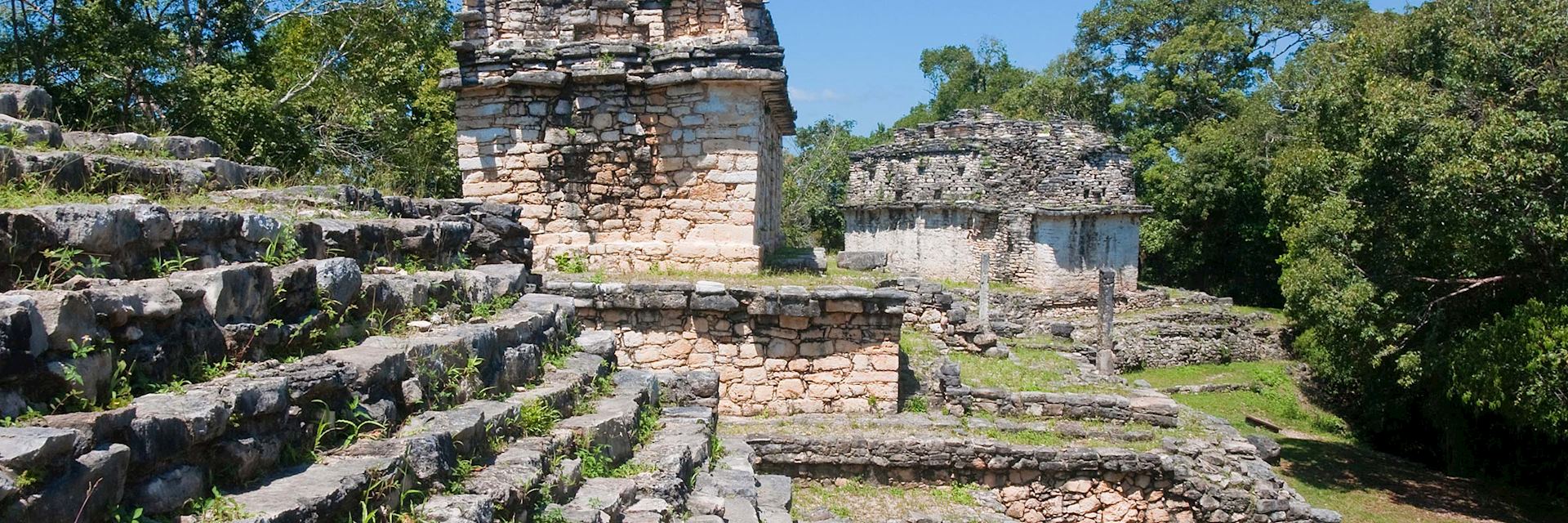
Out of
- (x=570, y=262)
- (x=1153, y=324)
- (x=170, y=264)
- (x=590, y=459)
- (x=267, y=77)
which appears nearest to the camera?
(x=170, y=264)

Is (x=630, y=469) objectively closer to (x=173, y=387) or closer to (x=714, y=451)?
(x=714, y=451)

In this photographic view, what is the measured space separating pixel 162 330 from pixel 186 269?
22.9 inches

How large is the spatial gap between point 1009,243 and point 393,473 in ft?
90.0

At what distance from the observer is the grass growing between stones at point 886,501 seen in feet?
31.5

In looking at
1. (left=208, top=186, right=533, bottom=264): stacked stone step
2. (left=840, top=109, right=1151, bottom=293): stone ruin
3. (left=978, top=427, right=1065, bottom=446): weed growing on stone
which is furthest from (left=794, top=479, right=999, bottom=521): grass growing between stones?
(left=840, top=109, right=1151, bottom=293): stone ruin

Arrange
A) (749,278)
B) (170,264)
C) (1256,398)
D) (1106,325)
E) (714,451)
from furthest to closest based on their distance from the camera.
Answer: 1. (1256,398)
2. (1106,325)
3. (749,278)
4. (714,451)
5. (170,264)

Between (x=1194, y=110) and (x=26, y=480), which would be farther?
(x=1194, y=110)

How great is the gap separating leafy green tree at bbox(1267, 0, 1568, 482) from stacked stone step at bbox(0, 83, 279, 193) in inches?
486

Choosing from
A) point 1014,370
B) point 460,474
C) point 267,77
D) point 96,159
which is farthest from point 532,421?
point 267,77

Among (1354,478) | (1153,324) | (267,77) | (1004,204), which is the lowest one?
(1354,478)

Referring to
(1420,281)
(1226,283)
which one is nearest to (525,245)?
(1420,281)

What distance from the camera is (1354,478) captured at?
50.7ft

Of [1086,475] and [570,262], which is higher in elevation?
[570,262]

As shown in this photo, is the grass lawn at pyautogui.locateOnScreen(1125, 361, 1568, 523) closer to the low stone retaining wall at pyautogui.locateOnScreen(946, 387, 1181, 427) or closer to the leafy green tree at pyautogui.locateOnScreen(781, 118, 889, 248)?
the low stone retaining wall at pyautogui.locateOnScreen(946, 387, 1181, 427)
